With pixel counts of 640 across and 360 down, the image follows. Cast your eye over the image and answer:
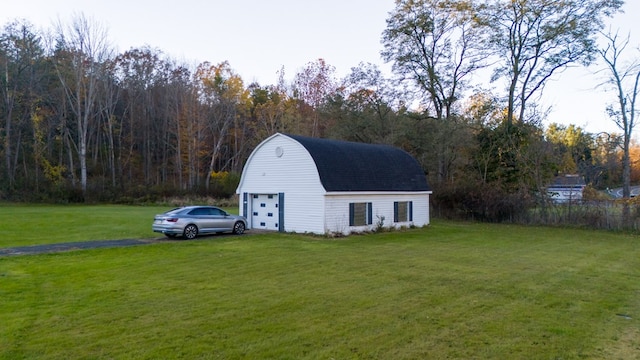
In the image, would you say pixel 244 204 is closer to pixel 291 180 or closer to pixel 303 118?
pixel 291 180

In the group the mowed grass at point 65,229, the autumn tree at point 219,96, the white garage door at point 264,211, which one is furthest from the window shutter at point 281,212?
the autumn tree at point 219,96

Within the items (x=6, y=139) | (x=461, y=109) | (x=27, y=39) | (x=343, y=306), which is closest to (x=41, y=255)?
(x=343, y=306)

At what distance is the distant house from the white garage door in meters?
17.3

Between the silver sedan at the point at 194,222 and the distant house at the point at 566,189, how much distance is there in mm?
19667

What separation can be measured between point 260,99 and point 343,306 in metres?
53.9

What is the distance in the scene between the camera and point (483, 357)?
5719 mm

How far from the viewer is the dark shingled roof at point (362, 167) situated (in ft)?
70.9

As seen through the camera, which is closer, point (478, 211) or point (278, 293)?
point (278, 293)

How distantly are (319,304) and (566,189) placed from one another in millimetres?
30414

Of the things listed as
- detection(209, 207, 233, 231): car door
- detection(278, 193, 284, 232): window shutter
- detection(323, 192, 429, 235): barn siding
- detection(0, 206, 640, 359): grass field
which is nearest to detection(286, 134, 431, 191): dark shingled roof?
detection(323, 192, 429, 235): barn siding

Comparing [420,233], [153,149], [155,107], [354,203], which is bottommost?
[420,233]

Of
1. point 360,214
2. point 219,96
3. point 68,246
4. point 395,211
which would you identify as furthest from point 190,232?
point 219,96

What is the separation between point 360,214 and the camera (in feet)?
74.1

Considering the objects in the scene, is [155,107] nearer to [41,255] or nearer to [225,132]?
[225,132]
